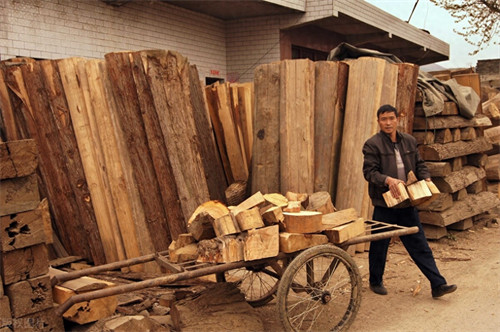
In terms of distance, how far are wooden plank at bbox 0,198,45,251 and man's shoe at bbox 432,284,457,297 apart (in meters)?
3.64

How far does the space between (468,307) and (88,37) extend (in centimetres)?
710

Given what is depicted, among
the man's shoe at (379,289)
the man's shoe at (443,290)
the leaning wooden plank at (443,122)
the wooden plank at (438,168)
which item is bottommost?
the man's shoe at (379,289)

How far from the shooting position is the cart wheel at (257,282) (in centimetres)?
396

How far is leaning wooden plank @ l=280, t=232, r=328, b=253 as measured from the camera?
348cm

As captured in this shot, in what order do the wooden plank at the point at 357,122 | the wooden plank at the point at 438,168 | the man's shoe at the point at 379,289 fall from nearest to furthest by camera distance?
the man's shoe at the point at 379,289 → the wooden plank at the point at 357,122 → the wooden plank at the point at 438,168

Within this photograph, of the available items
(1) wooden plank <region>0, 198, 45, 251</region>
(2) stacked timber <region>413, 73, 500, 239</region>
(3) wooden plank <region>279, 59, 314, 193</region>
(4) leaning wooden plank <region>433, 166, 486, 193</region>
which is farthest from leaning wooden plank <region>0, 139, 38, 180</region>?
(4) leaning wooden plank <region>433, 166, 486, 193</region>

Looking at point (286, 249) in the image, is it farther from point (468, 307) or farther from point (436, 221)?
point (436, 221)

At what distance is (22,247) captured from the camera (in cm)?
308

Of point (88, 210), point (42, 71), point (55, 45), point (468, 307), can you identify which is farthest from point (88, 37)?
point (468, 307)

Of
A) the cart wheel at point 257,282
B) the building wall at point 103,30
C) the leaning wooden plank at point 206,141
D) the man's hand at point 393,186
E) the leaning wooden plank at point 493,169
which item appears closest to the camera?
the cart wheel at point 257,282

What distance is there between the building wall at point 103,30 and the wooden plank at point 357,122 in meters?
4.73

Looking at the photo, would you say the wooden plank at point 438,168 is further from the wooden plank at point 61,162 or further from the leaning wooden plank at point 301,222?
the wooden plank at point 61,162

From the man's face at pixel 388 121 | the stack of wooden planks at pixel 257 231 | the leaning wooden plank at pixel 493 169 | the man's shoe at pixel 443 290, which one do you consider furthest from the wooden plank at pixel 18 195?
the leaning wooden plank at pixel 493 169

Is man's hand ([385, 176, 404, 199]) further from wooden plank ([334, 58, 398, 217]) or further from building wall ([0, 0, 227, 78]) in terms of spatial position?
building wall ([0, 0, 227, 78])
